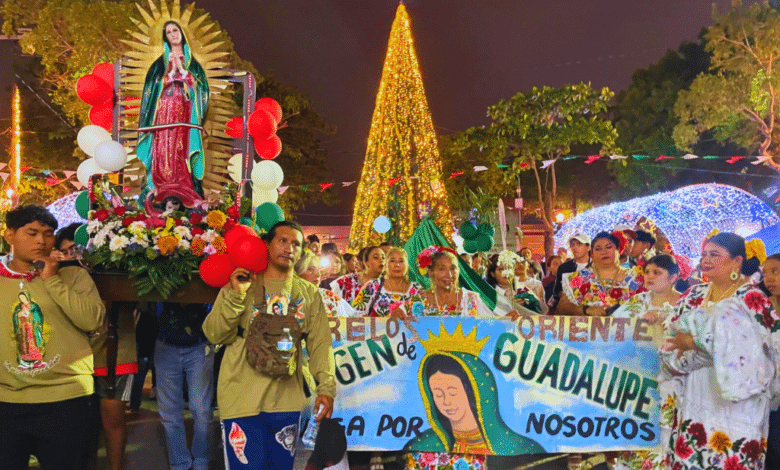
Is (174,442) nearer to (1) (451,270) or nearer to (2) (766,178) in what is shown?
(1) (451,270)

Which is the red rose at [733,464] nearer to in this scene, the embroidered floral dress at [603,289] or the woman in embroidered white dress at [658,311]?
the woman in embroidered white dress at [658,311]

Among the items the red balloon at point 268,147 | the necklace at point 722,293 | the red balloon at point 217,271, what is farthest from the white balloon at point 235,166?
the necklace at point 722,293

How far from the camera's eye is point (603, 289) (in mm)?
7473

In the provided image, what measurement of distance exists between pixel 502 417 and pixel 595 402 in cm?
73

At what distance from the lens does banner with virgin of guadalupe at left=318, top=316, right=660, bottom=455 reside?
626 centimetres

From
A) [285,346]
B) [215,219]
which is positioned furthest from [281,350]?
[215,219]

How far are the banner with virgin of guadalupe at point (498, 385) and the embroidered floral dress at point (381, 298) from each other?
806mm

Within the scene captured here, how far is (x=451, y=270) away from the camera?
7.02 metres

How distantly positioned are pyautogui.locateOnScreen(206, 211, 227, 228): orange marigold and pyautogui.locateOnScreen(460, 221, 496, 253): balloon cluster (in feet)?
11.8

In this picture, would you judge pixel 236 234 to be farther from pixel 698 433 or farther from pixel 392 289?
pixel 698 433

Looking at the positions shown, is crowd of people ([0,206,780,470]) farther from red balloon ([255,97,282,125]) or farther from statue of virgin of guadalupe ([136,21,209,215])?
red balloon ([255,97,282,125])

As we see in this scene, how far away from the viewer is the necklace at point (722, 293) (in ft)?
18.1

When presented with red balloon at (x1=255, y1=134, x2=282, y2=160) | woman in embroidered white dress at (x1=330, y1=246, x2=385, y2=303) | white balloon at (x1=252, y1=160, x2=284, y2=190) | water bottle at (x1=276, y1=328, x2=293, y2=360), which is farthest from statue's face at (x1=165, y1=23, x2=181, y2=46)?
woman in embroidered white dress at (x1=330, y1=246, x2=385, y2=303)

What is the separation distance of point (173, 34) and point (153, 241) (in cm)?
180
